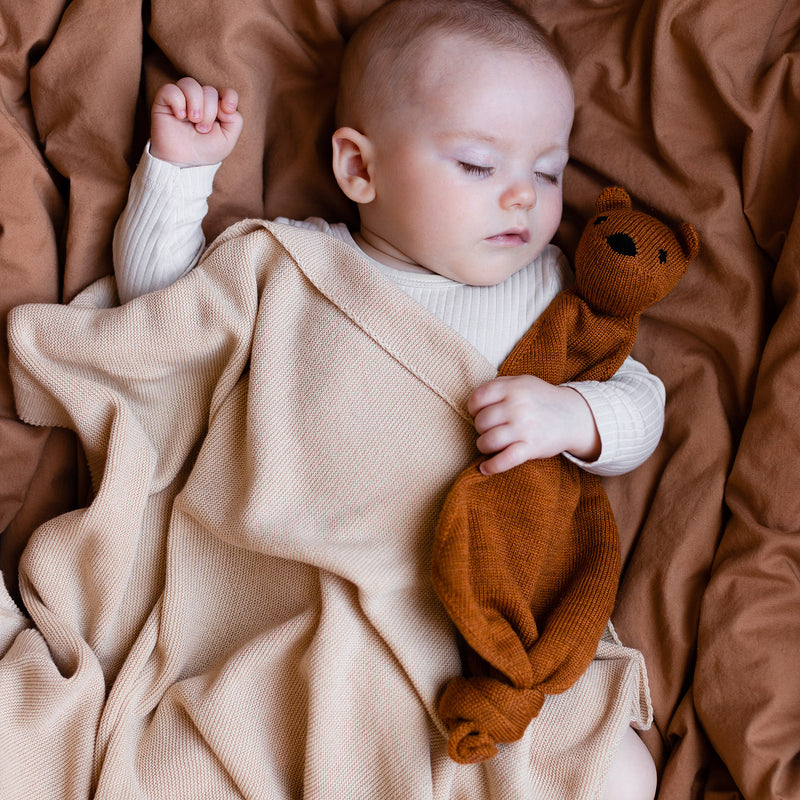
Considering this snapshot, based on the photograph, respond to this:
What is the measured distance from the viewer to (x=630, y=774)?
116 centimetres

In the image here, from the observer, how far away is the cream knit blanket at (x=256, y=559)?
3.65 ft

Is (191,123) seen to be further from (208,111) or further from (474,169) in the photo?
(474,169)

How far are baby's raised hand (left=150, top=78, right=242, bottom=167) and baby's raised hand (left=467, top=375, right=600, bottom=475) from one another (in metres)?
0.55

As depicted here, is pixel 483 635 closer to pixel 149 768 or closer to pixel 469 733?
pixel 469 733

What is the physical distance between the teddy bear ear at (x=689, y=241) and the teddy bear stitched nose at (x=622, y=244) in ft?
0.31

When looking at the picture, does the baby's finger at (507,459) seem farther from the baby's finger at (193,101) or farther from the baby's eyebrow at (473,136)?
the baby's finger at (193,101)

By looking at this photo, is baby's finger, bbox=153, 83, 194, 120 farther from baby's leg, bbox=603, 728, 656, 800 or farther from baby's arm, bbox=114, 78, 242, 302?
baby's leg, bbox=603, 728, 656, 800

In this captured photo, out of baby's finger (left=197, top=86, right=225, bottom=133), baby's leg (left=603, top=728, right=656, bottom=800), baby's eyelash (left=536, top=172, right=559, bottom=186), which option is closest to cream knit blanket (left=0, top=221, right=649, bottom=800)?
baby's leg (left=603, top=728, right=656, bottom=800)

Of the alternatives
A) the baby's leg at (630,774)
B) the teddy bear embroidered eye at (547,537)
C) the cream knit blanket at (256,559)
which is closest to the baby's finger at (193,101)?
the cream knit blanket at (256,559)

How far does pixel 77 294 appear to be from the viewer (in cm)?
137

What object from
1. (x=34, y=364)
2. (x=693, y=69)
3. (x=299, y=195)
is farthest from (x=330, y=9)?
(x=34, y=364)

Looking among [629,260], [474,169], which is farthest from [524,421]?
Result: [474,169]

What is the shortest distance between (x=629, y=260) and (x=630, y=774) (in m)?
0.66

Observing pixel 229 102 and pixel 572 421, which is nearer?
pixel 572 421
